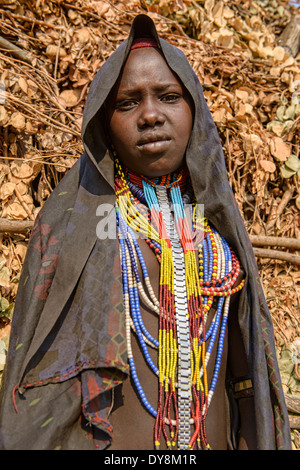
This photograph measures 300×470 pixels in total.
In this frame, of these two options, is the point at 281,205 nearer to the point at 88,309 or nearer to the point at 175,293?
the point at 175,293

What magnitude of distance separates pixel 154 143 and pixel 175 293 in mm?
599

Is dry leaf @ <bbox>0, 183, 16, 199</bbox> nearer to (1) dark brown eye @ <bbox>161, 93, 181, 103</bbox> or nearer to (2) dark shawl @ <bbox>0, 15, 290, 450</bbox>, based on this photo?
(2) dark shawl @ <bbox>0, 15, 290, 450</bbox>

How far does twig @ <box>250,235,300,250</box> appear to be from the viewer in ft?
9.80

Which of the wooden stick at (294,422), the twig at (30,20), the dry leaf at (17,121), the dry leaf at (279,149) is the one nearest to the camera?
the dry leaf at (17,121)

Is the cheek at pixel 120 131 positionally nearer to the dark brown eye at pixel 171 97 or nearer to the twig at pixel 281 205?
the dark brown eye at pixel 171 97

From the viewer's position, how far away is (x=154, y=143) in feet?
6.32

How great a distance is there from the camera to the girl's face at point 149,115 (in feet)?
6.31

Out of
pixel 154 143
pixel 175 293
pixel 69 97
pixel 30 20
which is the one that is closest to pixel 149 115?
pixel 154 143

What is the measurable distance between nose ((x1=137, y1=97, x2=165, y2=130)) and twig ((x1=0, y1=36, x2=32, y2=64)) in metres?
1.27

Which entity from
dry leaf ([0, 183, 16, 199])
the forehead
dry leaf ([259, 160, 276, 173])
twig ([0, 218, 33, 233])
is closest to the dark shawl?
the forehead

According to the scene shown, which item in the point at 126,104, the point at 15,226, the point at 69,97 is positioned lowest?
the point at 15,226

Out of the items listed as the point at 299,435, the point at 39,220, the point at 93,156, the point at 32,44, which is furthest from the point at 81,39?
the point at 299,435

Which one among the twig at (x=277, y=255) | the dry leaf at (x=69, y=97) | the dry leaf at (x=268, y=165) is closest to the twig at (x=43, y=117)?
the dry leaf at (x=69, y=97)

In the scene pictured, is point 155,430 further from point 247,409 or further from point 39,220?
point 39,220
